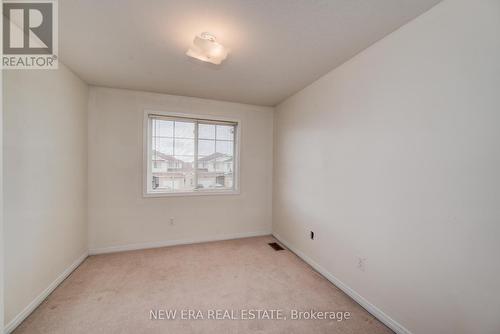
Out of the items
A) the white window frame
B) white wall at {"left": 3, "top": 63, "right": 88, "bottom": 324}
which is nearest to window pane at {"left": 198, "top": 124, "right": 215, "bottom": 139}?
the white window frame

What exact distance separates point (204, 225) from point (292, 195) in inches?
63.4

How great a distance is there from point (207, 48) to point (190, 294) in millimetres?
2381

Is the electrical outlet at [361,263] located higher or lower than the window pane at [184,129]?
lower

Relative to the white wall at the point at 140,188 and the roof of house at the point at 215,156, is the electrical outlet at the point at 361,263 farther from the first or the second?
the roof of house at the point at 215,156

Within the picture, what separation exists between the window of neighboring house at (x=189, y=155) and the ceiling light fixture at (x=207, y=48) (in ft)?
5.53

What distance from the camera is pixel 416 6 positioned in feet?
4.46

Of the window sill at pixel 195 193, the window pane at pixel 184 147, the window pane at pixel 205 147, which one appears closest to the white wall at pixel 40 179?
the window sill at pixel 195 193

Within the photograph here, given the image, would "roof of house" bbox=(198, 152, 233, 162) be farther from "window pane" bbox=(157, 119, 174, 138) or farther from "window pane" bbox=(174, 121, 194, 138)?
"window pane" bbox=(157, 119, 174, 138)

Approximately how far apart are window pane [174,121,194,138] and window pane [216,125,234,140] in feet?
1.57

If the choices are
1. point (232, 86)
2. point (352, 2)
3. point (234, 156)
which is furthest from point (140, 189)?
point (352, 2)

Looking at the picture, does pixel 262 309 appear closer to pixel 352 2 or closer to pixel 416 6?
pixel 352 2

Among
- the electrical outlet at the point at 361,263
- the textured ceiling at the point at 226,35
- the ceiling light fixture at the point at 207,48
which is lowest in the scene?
the electrical outlet at the point at 361,263

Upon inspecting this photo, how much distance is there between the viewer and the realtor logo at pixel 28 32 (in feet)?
4.69

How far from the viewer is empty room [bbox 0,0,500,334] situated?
1.25 meters
